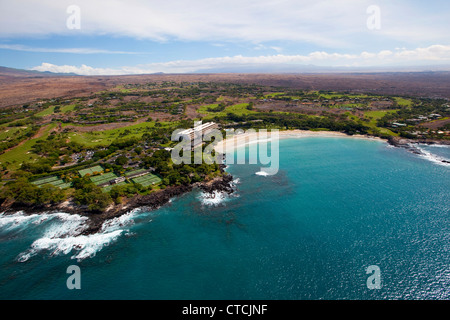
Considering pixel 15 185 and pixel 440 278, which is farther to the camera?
pixel 15 185

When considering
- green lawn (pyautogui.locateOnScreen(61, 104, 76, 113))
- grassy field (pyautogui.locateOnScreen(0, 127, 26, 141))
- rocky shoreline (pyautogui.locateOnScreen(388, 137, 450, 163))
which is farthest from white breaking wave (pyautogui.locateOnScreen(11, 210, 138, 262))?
green lawn (pyautogui.locateOnScreen(61, 104, 76, 113))

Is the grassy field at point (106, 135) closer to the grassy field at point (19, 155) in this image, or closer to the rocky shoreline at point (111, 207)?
the grassy field at point (19, 155)

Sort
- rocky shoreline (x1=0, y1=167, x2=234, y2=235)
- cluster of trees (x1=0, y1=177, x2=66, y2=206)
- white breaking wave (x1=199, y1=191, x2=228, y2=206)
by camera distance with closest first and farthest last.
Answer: rocky shoreline (x1=0, y1=167, x2=234, y2=235) < cluster of trees (x1=0, y1=177, x2=66, y2=206) < white breaking wave (x1=199, y1=191, x2=228, y2=206)

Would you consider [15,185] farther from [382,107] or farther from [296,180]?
[382,107]

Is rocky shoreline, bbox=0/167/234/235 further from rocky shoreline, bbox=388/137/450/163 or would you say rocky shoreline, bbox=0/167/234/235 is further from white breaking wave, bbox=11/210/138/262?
rocky shoreline, bbox=388/137/450/163

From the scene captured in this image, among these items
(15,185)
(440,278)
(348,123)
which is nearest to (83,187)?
(15,185)
